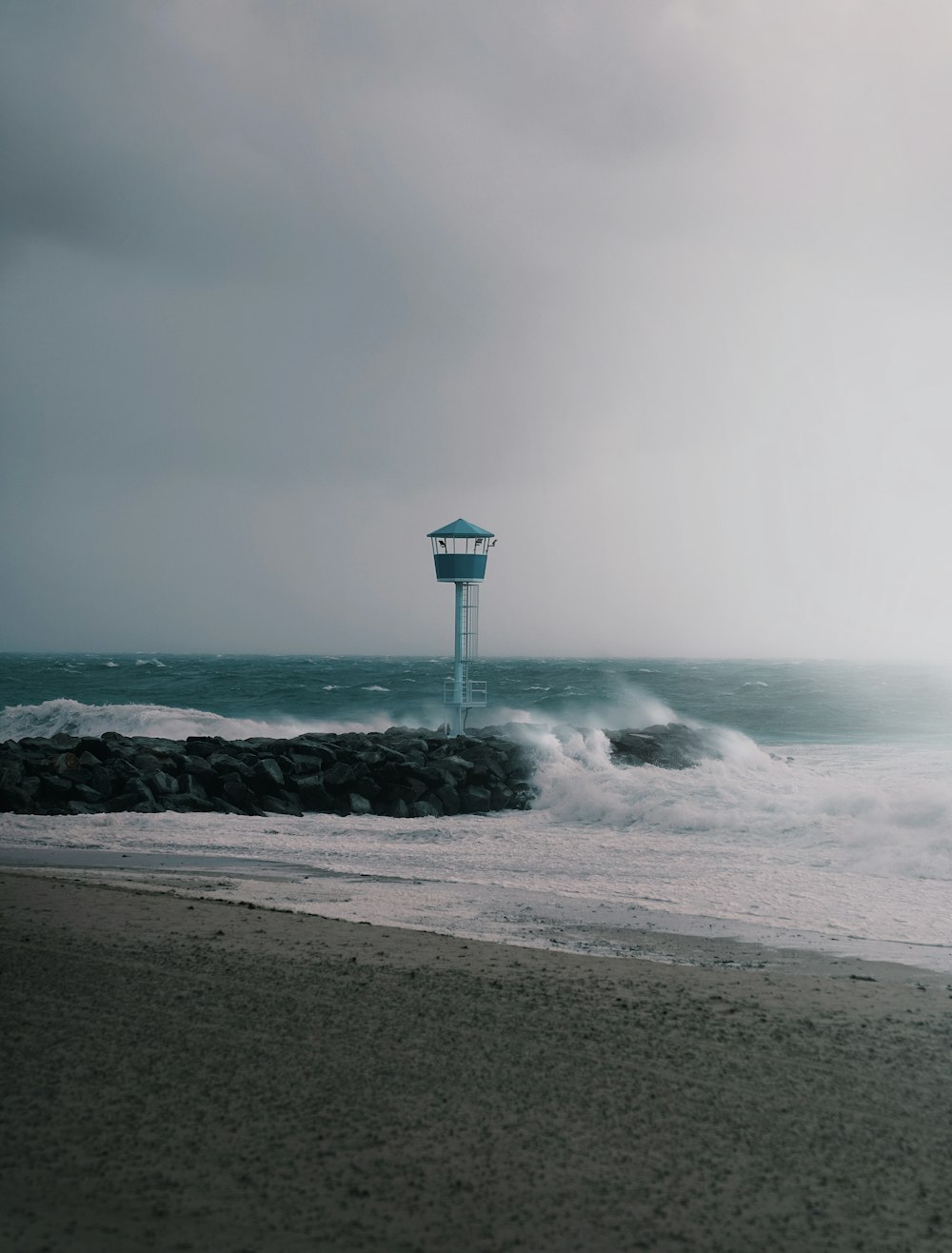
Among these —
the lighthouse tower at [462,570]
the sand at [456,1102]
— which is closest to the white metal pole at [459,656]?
the lighthouse tower at [462,570]

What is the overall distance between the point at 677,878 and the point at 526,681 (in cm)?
4248

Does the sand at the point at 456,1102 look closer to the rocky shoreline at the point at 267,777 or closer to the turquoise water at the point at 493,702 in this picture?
the rocky shoreline at the point at 267,777

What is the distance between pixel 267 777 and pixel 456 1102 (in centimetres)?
1082

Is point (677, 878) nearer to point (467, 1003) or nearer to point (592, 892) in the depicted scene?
point (592, 892)

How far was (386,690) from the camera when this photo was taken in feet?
147

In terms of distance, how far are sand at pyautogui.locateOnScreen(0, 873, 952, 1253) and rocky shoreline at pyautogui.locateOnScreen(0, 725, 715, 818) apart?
788 centimetres

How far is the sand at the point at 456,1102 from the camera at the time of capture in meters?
2.76

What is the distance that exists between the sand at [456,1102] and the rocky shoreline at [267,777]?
310 inches

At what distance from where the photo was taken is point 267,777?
1392 cm

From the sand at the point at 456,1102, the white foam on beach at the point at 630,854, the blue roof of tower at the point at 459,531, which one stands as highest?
the blue roof of tower at the point at 459,531

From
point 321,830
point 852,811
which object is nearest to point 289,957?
point 321,830

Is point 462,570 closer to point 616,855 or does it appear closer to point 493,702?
point 616,855

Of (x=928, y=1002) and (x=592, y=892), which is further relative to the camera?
(x=592, y=892)

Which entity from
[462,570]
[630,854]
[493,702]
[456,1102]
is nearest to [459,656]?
[462,570]
